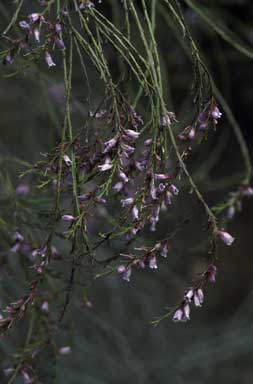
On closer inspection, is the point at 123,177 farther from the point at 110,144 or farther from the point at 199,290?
the point at 199,290

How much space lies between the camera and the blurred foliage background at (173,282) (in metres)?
2.52

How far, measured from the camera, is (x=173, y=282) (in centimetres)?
275

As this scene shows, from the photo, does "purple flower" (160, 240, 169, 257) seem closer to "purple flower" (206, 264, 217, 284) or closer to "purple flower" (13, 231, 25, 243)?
"purple flower" (206, 264, 217, 284)

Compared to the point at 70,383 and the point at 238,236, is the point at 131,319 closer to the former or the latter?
the point at 70,383

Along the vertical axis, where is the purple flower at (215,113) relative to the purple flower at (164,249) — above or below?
above

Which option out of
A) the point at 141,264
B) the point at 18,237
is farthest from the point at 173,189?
the point at 18,237

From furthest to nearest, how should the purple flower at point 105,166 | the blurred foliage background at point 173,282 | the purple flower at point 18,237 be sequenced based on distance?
the blurred foliage background at point 173,282 < the purple flower at point 18,237 < the purple flower at point 105,166

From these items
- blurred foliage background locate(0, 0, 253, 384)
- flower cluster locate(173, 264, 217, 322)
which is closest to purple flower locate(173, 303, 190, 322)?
flower cluster locate(173, 264, 217, 322)

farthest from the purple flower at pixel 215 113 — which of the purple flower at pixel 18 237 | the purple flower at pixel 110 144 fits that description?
the purple flower at pixel 18 237

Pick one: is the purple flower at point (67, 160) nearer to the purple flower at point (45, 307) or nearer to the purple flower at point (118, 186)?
the purple flower at point (118, 186)

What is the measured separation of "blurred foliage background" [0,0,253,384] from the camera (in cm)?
252

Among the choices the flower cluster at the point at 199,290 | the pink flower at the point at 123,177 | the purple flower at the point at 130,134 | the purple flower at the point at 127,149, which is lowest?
the flower cluster at the point at 199,290

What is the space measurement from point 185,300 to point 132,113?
0.90 feet

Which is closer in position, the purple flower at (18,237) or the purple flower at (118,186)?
the purple flower at (118,186)
